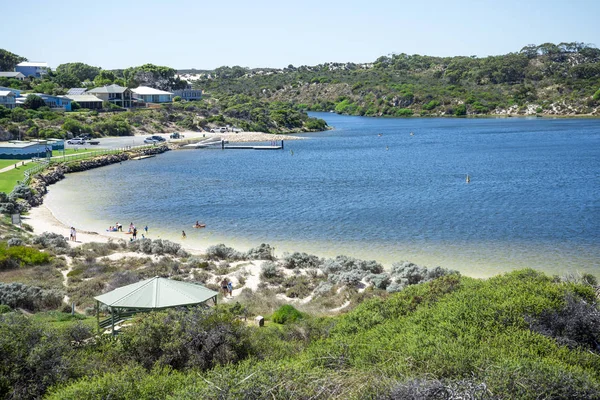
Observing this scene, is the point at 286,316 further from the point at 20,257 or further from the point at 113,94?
the point at 113,94

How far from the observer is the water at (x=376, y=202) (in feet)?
102

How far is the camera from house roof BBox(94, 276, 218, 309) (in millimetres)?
14680

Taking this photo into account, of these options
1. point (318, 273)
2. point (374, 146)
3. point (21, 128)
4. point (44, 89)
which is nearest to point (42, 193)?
point (318, 273)

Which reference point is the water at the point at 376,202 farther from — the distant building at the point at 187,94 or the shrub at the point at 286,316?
the distant building at the point at 187,94

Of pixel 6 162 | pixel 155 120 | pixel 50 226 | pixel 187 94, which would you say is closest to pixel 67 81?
pixel 187 94

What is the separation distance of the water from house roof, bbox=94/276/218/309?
15025 mm

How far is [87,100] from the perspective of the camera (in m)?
101

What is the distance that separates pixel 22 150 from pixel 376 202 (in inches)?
1578

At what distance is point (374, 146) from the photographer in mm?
92062

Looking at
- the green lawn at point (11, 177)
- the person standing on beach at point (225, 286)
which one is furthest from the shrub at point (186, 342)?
the green lawn at point (11, 177)

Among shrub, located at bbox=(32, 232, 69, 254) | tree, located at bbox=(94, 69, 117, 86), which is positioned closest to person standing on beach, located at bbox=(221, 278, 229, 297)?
shrub, located at bbox=(32, 232, 69, 254)

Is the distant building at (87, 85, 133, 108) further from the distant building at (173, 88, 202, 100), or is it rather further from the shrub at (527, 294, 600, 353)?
the shrub at (527, 294, 600, 353)

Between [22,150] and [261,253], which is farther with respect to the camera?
[22,150]

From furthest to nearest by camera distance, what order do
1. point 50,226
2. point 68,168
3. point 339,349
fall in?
point 68,168 < point 50,226 < point 339,349
